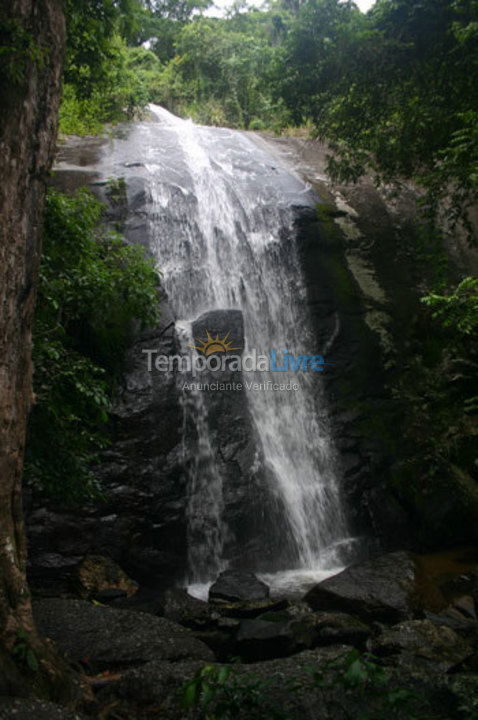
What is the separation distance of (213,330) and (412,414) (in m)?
4.06

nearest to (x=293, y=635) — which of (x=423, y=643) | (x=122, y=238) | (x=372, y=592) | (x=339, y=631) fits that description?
(x=339, y=631)

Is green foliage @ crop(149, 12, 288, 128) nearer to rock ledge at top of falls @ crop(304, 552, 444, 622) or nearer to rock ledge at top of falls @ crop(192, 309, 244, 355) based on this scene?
rock ledge at top of falls @ crop(192, 309, 244, 355)

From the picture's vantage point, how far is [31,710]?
9.14 feet

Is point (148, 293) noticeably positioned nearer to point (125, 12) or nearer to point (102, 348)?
point (102, 348)

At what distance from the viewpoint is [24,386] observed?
3459mm

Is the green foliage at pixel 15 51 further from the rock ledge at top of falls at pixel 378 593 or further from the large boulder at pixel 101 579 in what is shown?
the rock ledge at top of falls at pixel 378 593

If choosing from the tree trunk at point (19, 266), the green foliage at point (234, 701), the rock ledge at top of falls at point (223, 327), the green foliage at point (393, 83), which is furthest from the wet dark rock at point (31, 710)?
the rock ledge at top of falls at point (223, 327)

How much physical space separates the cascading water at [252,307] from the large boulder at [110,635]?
2982 millimetres

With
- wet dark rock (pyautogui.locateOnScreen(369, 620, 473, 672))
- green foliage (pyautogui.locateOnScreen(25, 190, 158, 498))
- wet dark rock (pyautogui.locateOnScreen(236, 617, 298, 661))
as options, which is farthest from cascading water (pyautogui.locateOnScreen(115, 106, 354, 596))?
wet dark rock (pyautogui.locateOnScreen(369, 620, 473, 672))

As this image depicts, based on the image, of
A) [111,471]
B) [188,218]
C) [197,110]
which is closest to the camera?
[111,471]

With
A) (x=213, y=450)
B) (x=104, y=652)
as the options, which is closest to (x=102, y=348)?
(x=213, y=450)

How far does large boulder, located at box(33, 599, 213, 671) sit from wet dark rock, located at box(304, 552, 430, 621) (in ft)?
6.83

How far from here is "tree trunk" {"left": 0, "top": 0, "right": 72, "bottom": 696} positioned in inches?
124

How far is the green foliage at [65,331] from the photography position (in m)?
5.27
